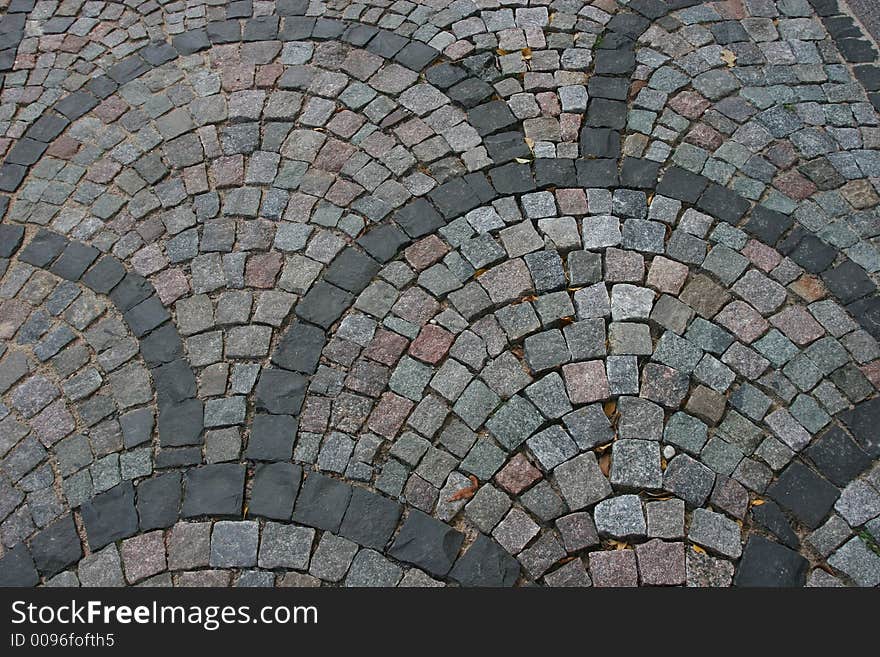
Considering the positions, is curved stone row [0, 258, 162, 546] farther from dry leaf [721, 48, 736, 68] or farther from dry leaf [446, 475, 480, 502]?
dry leaf [721, 48, 736, 68]

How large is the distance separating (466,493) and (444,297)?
1336 mm

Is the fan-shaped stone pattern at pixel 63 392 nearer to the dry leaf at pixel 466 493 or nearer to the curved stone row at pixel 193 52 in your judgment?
the curved stone row at pixel 193 52

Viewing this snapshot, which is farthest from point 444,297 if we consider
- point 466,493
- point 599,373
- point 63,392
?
point 63,392

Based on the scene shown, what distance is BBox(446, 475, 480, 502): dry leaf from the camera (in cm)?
422

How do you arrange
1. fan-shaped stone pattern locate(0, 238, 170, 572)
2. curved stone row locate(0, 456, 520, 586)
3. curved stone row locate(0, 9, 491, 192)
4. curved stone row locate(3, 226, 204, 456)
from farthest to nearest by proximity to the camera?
curved stone row locate(0, 9, 491, 192)
curved stone row locate(3, 226, 204, 456)
fan-shaped stone pattern locate(0, 238, 170, 572)
curved stone row locate(0, 456, 520, 586)

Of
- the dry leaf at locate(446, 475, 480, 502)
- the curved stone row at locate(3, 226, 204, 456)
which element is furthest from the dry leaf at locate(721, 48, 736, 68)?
the curved stone row at locate(3, 226, 204, 456)

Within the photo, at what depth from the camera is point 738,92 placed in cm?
585

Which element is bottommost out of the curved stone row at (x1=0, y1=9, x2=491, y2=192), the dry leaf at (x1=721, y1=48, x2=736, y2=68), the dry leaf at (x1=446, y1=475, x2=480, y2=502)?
the dry leaf at (x1=446, y1=475, x2=480, y2=502)

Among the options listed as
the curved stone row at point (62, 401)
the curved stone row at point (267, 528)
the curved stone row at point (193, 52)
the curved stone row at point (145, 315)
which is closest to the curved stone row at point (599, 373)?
the curved stone row at point (267, 528)

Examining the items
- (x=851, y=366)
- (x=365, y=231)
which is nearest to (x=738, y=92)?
(x=851, y=366)

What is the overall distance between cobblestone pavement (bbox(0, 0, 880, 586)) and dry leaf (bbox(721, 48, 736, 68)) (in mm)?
39

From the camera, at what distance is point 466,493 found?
423cm

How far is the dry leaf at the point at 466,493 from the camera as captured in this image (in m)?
4.22

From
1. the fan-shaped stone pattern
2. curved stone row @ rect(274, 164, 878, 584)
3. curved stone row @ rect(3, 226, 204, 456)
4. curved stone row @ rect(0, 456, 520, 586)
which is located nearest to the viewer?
curved stone row @ rect(0, 456, 520, 586)
